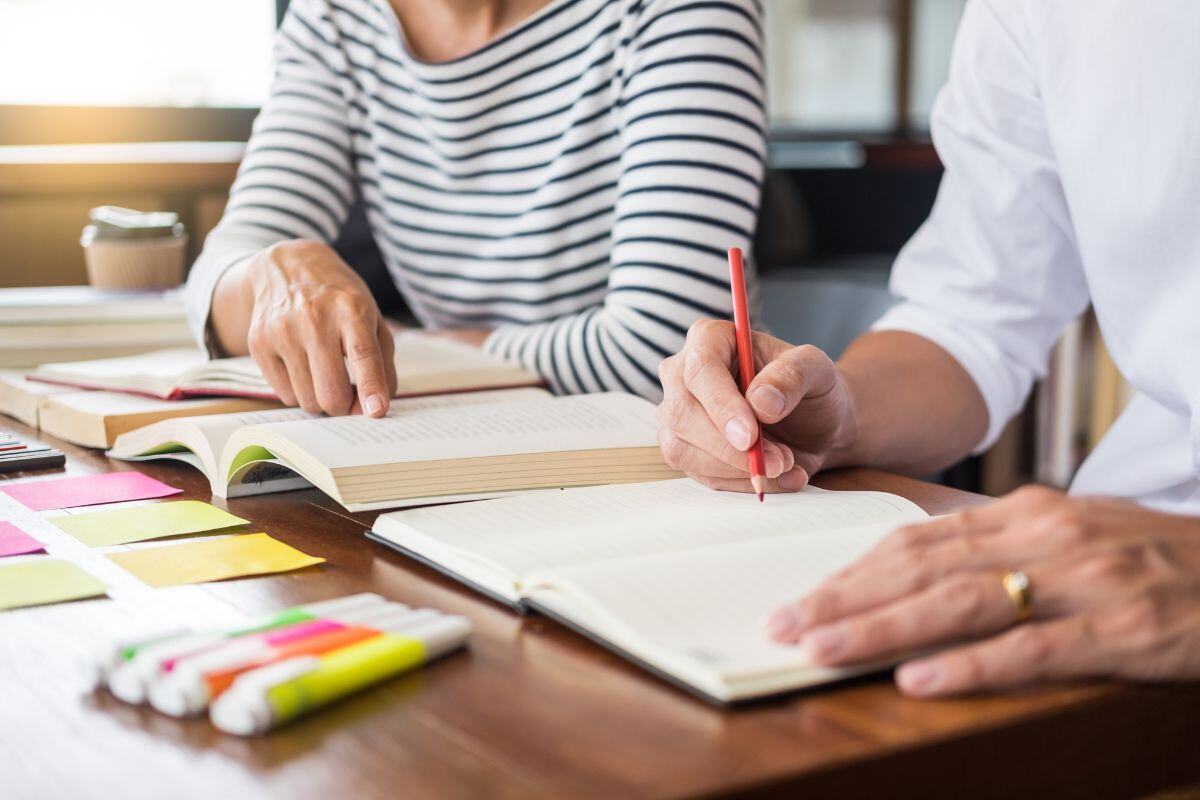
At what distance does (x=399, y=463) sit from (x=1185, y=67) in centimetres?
61

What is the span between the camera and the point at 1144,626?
19.8 inches

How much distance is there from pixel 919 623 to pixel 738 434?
10.0 inches

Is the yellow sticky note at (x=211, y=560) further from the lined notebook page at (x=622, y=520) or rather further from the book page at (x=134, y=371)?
the book page at (x=134, y=371)

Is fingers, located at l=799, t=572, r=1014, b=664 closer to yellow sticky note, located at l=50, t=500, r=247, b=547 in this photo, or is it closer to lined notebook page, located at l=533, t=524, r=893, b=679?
→ lined notebook page, located at l=533, t=524, r=893, b=679

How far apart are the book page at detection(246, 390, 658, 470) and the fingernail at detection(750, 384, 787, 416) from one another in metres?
0.12

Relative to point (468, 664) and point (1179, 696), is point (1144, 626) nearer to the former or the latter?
point (1179, 696)

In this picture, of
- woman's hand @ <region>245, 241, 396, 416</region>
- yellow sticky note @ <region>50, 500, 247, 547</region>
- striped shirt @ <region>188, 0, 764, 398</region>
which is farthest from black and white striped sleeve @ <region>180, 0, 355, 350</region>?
yellow sticky note @ <region>50, 500, 247, 547</region>

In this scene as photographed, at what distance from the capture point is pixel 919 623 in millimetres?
489

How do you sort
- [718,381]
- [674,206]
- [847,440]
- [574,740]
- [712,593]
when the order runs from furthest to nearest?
[674,206], [847,440], [718,381], [712,593], [574,740]

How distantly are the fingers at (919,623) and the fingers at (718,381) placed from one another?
238 millimetres

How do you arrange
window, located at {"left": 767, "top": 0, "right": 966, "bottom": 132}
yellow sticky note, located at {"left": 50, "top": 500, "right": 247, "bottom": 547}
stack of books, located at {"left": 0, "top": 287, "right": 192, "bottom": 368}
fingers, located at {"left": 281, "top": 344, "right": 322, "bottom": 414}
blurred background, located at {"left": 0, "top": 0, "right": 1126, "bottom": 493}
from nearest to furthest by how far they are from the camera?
yellow sticky note, located at {"left": 50, "top": 500, "right": 247, "bottom": 547}, fingers, located at {"left": 281, "top": 344, "right": 322, "bottom": 414}, stack of books, located at {"left": 0, "top": 287, "right": 192, "bottom": 368}, blurred background, located at {"left": 0, "top": 0, "right": 1126, "bottom": 493}, window, located at {"left": 767, "top": 0, "right": 966, "bottom": 132}

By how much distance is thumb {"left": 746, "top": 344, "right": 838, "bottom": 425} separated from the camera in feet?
2.45

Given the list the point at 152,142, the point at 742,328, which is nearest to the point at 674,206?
the point at 742,328

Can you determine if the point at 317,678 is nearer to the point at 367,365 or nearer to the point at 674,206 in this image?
the point at 367,365
